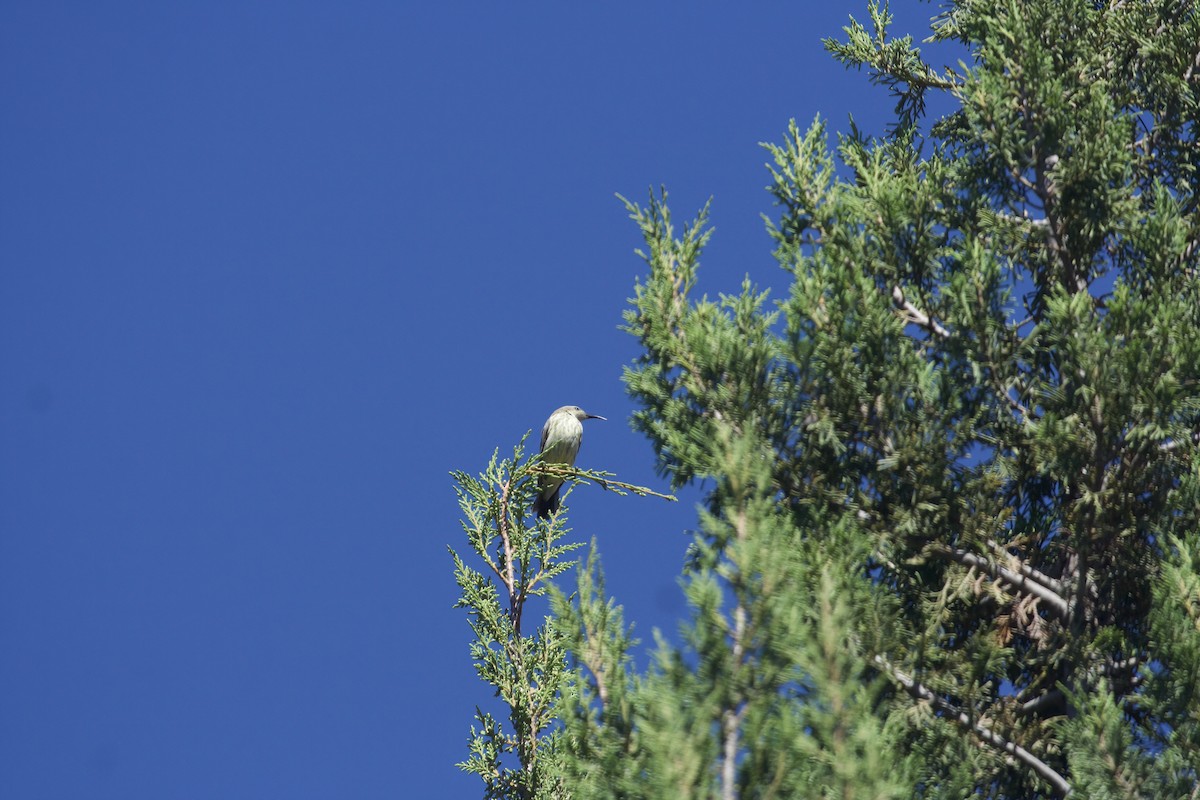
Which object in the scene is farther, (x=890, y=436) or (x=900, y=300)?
(x=900, y=300)

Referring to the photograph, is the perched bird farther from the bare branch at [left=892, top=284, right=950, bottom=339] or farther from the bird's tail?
the bare branch at [left=892, top=284, right=950, bottom=339]

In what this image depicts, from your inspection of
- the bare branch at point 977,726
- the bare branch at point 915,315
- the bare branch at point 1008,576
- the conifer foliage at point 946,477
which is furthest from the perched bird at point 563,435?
the bare branch at point 977,726

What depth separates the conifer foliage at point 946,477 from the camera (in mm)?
4809

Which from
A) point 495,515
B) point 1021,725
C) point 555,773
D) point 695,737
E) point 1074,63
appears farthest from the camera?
point 495,515

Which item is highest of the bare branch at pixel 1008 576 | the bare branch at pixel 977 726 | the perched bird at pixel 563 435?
the perched bird at pixel 563 435

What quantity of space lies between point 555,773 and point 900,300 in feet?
10.5

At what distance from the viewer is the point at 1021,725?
19.4 ft

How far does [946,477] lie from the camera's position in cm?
619

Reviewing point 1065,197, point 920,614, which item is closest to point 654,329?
point 920,614

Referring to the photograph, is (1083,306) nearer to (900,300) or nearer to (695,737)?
(900,300)

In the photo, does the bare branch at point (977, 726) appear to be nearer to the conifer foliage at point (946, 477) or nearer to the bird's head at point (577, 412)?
the conifer foliage at point (946, 477)

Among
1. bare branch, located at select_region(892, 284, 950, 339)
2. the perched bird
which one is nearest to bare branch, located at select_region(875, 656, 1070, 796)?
bare branch, located at select_region(892, 284, 950, 339)

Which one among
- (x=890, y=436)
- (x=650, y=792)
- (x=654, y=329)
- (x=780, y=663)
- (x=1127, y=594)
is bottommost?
A: (x=650, y=792)

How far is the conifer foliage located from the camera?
4.81m
